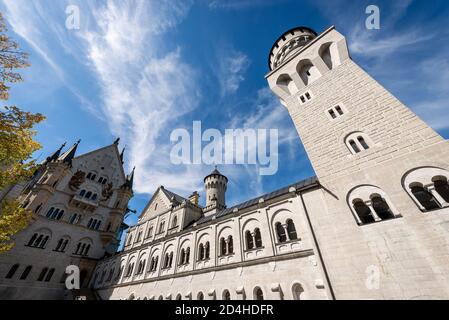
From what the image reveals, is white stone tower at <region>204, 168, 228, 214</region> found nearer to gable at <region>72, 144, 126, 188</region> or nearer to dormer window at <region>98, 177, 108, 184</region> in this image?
gable at <region>72, 144, 126, 188</region>

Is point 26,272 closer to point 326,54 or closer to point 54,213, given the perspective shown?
point 54,213

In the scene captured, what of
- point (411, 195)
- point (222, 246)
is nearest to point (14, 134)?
point (222, 246)

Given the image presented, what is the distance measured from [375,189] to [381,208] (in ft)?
3.31

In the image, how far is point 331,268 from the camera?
1011cm

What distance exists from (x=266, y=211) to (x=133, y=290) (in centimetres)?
1741

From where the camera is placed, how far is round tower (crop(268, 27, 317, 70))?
21066 millimetres

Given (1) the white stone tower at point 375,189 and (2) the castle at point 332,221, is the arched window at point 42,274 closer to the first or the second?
(2) the castle at point 332,221

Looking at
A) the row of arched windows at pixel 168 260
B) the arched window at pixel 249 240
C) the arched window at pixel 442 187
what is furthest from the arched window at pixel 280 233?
the row of arched windows at pixel 168 260

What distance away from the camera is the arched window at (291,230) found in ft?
43.1

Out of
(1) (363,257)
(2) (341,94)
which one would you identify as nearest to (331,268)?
(1) (363,257)

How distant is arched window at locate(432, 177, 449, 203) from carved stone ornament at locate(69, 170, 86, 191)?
39.3 meters

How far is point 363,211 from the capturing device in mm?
10719

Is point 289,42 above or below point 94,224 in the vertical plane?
above

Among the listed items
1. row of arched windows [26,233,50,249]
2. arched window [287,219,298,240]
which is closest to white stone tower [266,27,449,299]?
arched window [287,219,298,240]
